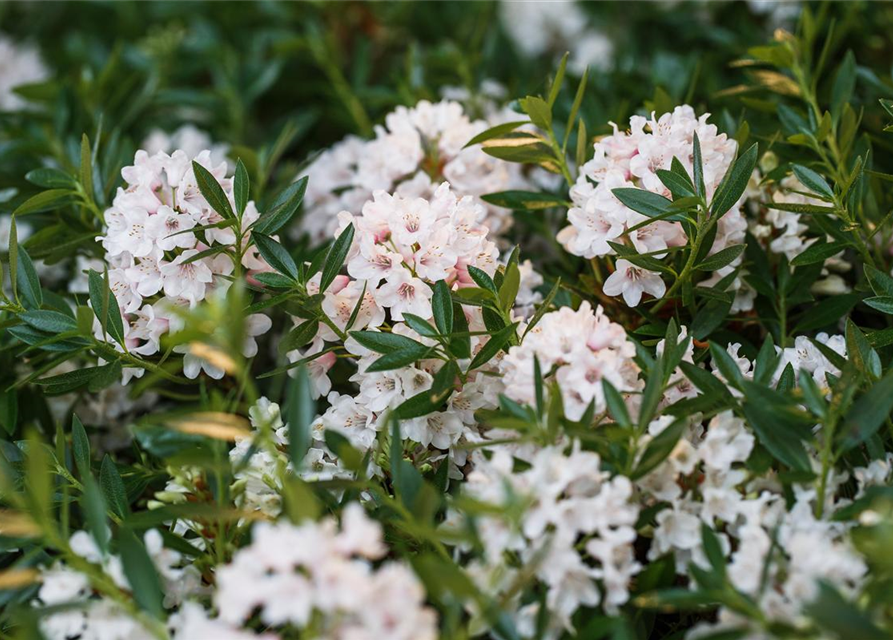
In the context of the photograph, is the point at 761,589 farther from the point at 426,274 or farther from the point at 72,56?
the point at 72,56

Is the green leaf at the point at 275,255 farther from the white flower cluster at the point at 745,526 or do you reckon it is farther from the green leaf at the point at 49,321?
the white flower cluster at the point at 745,526

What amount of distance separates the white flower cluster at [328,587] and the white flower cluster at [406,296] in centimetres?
26

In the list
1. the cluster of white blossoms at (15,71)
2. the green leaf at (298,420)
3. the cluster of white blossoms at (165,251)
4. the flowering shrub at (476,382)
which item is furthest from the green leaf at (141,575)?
the cluster of white blossoms at (15,71)

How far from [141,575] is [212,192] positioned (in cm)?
39

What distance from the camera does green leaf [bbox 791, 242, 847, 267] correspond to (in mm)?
936

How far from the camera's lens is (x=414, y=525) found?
0.68 m

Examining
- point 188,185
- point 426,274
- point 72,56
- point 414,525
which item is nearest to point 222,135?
point 72,56

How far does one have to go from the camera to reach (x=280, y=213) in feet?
3.06

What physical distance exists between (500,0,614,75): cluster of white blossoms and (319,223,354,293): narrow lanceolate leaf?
1.08 meters

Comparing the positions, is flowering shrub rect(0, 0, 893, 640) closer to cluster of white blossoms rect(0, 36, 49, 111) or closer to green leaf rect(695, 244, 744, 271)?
green leaf rect(695, 244, 744, 271)

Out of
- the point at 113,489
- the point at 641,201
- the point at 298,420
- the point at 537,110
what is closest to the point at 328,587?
the point at 298,420

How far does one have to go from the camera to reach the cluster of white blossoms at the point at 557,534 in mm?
674

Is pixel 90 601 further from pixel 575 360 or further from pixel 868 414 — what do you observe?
pixel 868 414

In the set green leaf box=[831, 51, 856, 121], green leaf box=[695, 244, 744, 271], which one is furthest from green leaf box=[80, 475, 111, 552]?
green leaf box=[831, 51, 856, 121]
